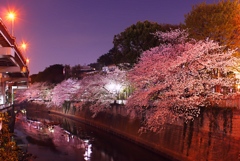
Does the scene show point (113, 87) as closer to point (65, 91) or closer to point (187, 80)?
point (187, 80)

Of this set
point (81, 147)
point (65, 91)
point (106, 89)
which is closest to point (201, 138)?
point (81, 147)

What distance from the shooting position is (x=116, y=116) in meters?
37.6

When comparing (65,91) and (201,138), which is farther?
(65,91)

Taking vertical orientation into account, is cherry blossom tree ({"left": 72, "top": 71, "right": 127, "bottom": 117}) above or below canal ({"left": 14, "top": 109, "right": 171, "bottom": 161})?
above

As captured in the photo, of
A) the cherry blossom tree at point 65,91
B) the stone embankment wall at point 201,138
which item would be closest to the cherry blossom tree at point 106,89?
the stone embankment wall at point 201,138

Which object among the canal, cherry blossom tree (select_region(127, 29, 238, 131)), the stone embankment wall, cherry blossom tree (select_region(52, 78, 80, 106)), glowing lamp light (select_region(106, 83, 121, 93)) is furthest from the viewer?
cherry blossom tree (select_region(52, 78, 80, 106))

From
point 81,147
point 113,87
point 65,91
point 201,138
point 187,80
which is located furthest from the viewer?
point 65,91

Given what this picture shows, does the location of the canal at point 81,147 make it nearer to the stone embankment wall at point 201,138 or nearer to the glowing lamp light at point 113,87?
the stone embankment wall at point 201,138

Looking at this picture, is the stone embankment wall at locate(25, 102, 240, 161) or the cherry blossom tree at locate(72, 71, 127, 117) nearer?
the stone embankment wall at locate(25, 102, 240, 161)

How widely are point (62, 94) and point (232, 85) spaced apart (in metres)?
45.5

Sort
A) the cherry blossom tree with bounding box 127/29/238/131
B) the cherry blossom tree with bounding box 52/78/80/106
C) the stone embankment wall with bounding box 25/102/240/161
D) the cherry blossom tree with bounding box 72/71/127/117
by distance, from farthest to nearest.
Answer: the cherry blossom tree with bounding box 52/78/80/106
the cherry blossom tree with bounding box 72/71/127/117
the cherry blossom tree with bounding box 127/29/238/131
the stone embankment wall with bounding box 25/102/240/161

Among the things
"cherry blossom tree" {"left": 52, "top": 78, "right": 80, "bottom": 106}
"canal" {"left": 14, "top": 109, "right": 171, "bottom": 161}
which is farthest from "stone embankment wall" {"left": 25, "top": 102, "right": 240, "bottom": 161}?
"cherry blossom tree" {"left": 52, "top": 78, "right": 80, "bottom": 106}

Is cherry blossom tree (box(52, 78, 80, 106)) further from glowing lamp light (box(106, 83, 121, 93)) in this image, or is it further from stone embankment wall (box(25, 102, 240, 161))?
stone embankment wall (box(25, 102, 240, 161))

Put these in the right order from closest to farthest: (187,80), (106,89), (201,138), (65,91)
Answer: (201,138) → (187,80) → (106,89) → (65,91)
